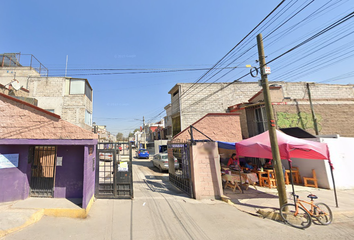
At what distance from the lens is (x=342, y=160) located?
887 cm

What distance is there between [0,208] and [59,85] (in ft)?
44.7

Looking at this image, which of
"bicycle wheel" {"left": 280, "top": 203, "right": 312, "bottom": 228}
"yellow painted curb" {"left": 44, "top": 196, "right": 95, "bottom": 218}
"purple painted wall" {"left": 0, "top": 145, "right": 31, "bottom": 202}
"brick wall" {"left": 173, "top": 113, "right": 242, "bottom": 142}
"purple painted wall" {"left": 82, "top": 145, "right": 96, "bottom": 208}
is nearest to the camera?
"bicycle wheel" {"left": 280, "top": 203, "right": 312, "bottom": 228}

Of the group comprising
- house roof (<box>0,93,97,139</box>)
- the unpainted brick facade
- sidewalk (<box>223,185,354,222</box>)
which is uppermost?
the unpainted brick facade

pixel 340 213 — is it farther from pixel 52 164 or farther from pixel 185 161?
pixel 52 164

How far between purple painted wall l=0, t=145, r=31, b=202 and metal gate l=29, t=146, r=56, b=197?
20cm

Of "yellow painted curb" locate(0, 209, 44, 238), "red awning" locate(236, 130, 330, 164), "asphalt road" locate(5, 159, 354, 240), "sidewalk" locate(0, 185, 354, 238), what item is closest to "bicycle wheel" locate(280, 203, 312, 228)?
"asphalt road" locate(5, 159, 354, 240)

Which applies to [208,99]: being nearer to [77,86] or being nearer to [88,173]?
[77,86]

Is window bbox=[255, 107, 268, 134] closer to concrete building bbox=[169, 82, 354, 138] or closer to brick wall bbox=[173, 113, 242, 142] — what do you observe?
brick wall bbox=[173, 113, 242, 142]

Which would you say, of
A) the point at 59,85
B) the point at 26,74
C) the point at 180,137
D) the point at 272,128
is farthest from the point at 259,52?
the point at 26,74

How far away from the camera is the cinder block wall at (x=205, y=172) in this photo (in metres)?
7.57

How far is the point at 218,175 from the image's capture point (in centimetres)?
763

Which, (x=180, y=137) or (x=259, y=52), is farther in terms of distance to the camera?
(x=180, y=137)

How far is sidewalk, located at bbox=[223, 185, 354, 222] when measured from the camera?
5.80 meters

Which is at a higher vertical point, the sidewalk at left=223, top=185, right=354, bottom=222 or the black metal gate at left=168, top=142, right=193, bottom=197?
the black metal gate at left=168, top=142, right=193, bottom=197
